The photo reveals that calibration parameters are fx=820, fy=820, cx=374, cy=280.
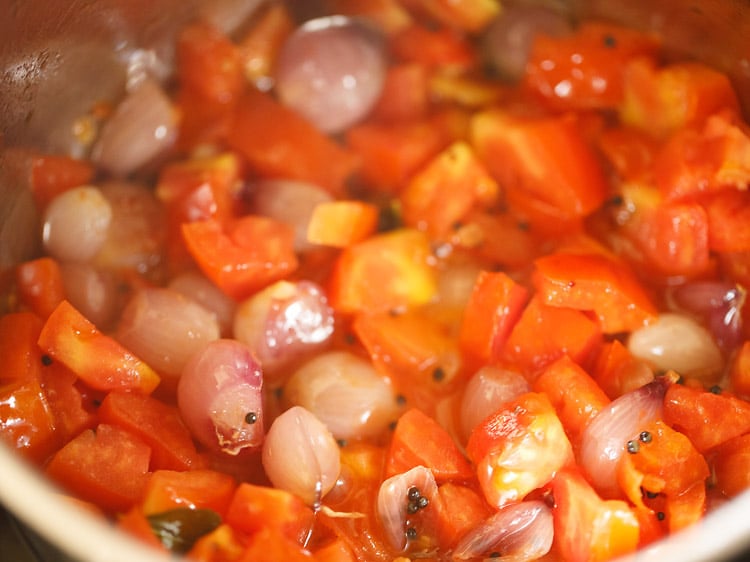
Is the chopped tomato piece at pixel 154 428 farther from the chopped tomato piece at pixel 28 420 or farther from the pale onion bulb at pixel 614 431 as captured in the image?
the pale onion bulb at pixel 614 431

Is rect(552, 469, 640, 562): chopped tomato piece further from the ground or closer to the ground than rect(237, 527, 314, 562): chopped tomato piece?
closer to the ground

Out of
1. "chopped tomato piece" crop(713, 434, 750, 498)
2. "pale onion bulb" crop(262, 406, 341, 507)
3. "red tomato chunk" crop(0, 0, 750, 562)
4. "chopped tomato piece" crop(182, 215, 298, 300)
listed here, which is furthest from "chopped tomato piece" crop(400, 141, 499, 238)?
"chopped tomato piece" crop(713, 434, 750, 498)

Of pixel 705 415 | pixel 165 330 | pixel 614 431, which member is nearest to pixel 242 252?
pixel 165 330

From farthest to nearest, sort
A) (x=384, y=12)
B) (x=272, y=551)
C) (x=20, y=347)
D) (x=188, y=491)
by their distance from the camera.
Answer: (x=384, y=12) → (x=20, y=347) → (x=188, y=491) → (x=272, y=551)

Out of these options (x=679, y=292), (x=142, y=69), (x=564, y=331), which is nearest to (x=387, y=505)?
(x=564, y=331)

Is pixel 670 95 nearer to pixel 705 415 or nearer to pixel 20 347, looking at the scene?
pixel 705 415

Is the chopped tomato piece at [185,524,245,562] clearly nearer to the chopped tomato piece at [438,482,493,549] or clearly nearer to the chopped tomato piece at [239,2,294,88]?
the chopped tomato piece at [438,482,493,549]

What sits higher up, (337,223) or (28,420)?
(28,420)
